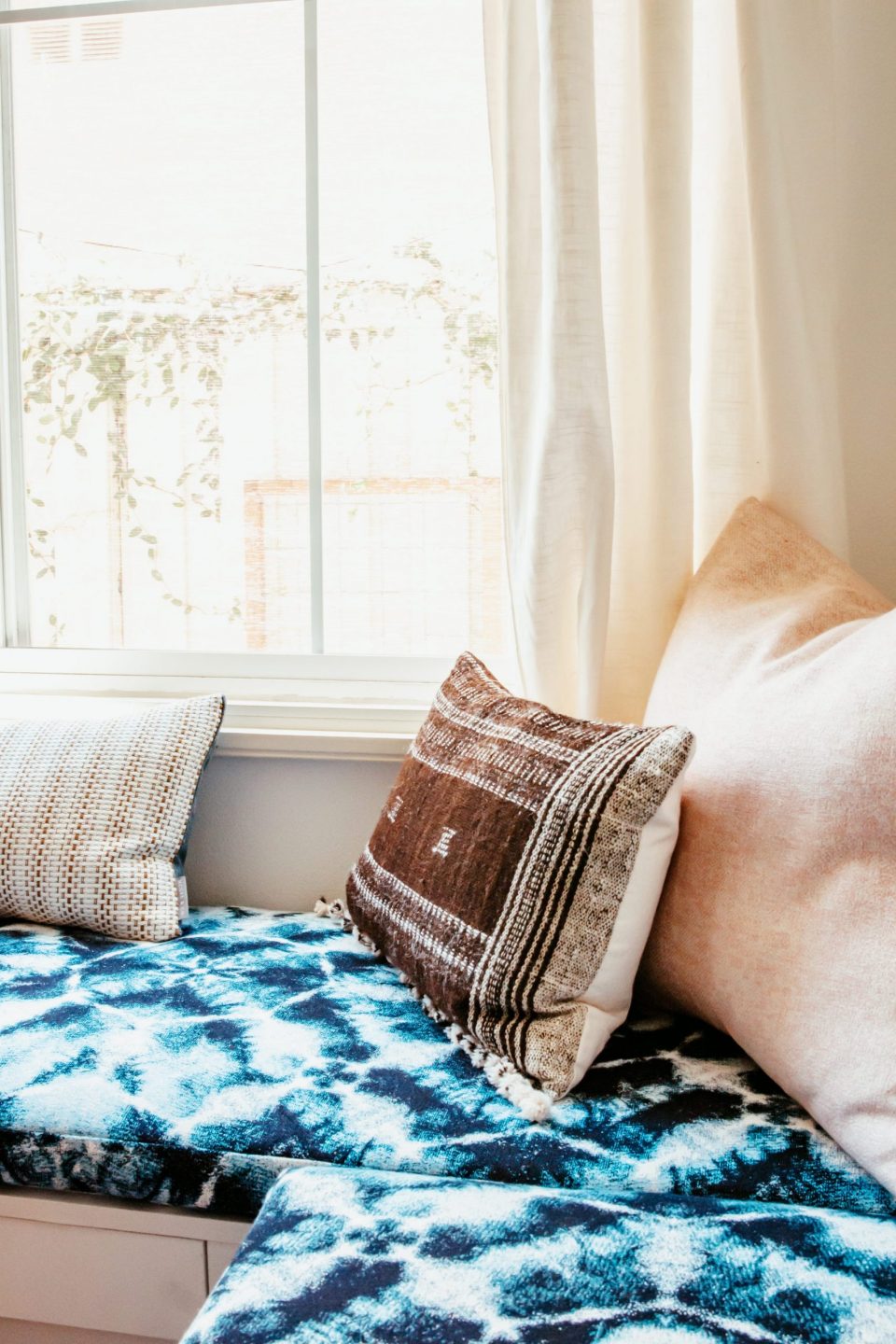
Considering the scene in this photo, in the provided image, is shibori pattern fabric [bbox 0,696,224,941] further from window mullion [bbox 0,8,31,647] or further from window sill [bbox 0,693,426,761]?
window mullion [bbox 0,8,31,647]

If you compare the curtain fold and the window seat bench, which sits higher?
the curtain fold

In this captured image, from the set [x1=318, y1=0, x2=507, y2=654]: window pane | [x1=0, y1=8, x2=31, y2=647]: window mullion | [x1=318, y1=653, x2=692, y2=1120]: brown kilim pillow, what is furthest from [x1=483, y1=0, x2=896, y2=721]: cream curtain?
[x1=0, y1=8, x2=31, y2=647]: window mullion

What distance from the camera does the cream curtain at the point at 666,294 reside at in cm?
141

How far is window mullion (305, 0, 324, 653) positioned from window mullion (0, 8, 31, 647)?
548 mm

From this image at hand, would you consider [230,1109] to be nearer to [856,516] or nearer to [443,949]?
[443,949]

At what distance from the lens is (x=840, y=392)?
5.07 ft

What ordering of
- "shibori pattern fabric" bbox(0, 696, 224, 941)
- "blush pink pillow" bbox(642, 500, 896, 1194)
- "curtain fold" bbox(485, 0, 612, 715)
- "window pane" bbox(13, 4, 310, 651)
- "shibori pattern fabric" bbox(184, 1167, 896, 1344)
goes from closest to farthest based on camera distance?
"shibori pattern fabric" bbox(184, 1167, 896, 1344), "blush pink pillow" bbox(642, 500, 896, 1194), "curtain fold" bbox(485, 0, 612, 715), "shibori pattern fabric" bbox(0, 696, 224, 941), "window pane" bbox(13, 4, 310, 651)

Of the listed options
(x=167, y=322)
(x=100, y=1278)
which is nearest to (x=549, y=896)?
(x=100, y=1278)

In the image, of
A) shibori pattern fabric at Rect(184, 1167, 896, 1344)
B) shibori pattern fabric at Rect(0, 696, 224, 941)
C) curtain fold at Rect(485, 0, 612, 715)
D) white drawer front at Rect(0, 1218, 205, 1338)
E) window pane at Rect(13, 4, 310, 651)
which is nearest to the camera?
shibori pattern fabric at Rect(184, 1167, 896, 1344)

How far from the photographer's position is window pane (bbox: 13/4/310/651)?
5.94 feet

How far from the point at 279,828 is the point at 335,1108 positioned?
737mm

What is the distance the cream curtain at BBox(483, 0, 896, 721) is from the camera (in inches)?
55.6

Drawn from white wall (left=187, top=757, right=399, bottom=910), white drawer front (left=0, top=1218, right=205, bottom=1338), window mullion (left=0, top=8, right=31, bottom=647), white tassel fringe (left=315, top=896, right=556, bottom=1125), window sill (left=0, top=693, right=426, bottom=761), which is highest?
window mullion (left=0, top=8, right=31, bottom=647)

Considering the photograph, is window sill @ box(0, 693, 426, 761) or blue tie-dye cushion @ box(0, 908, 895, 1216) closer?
blue tie-dye cushion @ box(0, 908, 895, 1216)
